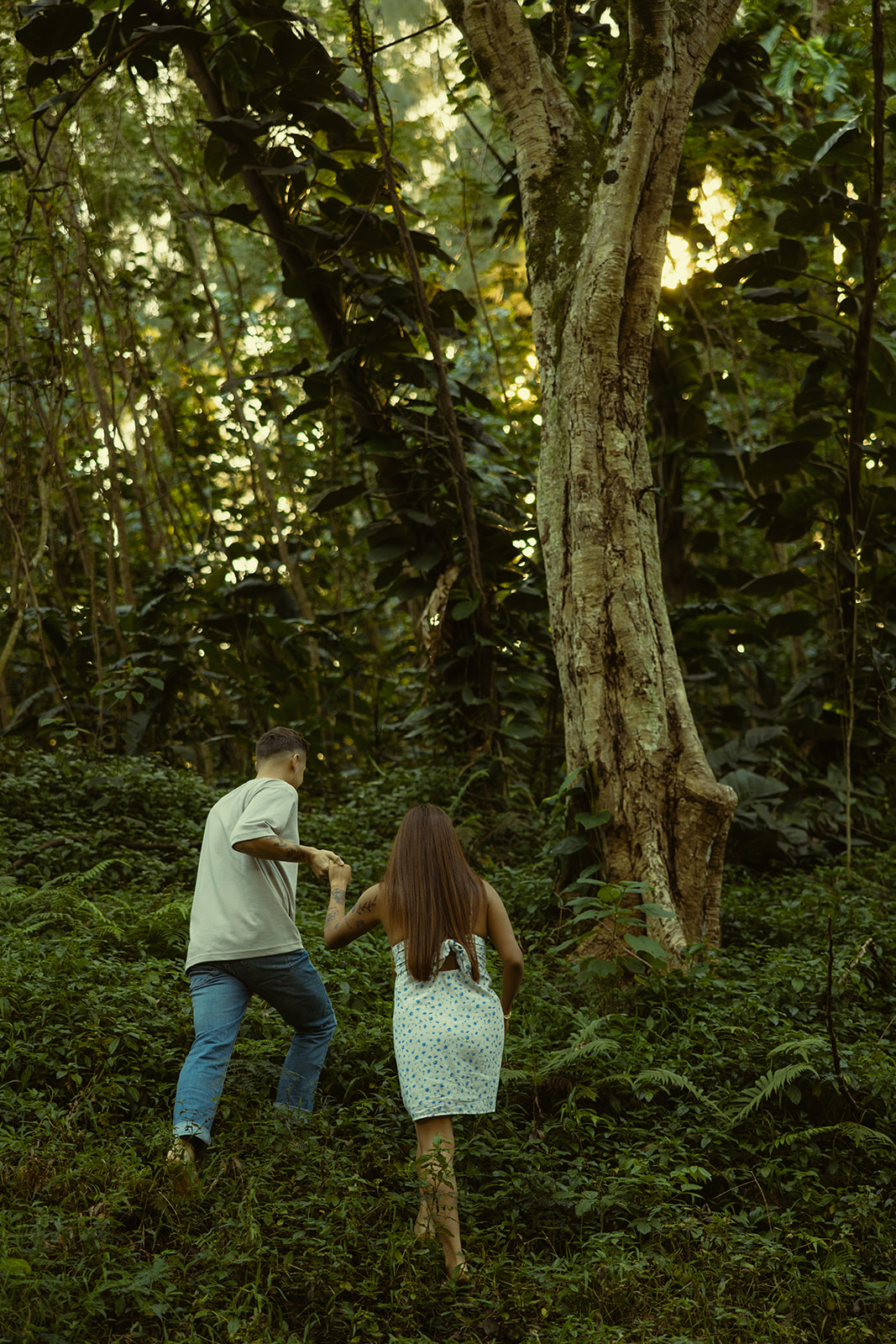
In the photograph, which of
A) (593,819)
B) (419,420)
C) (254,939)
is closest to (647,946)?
(593,819)

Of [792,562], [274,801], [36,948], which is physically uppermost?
[792,562]

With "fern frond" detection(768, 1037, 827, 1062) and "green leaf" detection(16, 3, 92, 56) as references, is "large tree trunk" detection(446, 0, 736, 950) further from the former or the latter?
"green leaf" detection(16, 3, 92, 56)

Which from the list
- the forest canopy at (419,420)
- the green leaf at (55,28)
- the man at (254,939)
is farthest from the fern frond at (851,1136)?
the green leaf at (55,28)

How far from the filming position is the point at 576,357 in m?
5.36

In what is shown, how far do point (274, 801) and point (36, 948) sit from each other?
1.54 m

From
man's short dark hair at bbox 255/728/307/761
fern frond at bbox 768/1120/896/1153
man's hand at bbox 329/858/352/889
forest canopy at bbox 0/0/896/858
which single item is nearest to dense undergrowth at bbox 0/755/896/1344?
fern frond at bbox 768/1120/896/1153

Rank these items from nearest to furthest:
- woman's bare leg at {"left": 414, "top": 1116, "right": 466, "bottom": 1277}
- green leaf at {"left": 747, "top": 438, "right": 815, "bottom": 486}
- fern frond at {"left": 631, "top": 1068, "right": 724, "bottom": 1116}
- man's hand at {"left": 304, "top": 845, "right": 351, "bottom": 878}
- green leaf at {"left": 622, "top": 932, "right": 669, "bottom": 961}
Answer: woman's bare leg at {"left": 414, "top": 1116, "right": 466, "bottom": 1277} → man's hand at {"left": 304, "top": 845, "right": 351, "bottom": 878} → fern frond at {"left": 631, "top": 1068, "right": 724, "bottom": 1116} → green leaf at {"left": 622, "top": 932, "right": 669, "bottom": 961} → green leaf at {"left": 747, "top": 438, "right": 815, "bottom": 486}

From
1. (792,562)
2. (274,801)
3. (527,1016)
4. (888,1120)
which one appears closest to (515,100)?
(792,562)

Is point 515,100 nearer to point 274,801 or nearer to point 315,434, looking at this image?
point 274,801

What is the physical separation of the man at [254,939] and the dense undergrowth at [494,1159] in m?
0.19

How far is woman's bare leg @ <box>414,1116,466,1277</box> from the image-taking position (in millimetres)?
2980

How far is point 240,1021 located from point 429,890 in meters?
0.88

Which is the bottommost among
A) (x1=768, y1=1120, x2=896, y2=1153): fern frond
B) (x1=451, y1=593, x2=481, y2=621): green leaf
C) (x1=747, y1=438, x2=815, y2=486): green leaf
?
(x1=768, y1=1120, x2=896, y2=1153): fern frond

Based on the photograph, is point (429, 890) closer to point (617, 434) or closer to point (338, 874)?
point (338, 874)
